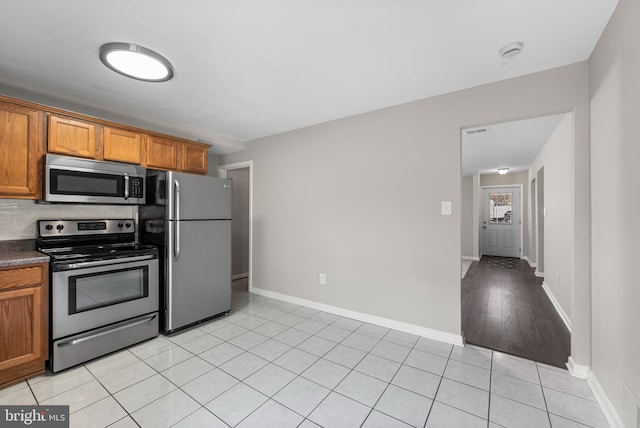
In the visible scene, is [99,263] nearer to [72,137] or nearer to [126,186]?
[126,186]

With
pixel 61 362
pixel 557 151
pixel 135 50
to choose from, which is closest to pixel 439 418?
pixel 61 362

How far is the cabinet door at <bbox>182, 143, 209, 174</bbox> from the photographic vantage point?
3342mm

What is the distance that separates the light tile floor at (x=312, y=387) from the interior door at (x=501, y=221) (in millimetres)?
6429

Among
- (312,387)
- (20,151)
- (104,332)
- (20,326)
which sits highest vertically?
(20,151)

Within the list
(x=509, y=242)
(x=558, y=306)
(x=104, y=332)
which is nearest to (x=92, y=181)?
(x=104, y=332)

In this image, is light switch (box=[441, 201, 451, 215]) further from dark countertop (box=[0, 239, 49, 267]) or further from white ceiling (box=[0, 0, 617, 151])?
dark countertop (box=[0, 239, 49, 267])

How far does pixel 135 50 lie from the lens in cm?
191

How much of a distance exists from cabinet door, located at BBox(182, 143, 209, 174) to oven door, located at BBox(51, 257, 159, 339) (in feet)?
4.06

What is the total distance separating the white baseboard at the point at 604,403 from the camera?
1552mm

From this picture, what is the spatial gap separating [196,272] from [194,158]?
1.43 m

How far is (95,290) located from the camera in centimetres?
230

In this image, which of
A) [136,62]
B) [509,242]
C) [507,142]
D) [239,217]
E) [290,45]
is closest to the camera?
[290,45]

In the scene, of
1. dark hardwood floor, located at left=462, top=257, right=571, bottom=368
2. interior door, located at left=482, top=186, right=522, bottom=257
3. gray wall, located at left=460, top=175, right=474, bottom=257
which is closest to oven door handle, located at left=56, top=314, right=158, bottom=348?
dark hardwood floor, located at left=462, top=257, right=571, bottom=368

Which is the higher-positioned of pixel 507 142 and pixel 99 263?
pixel 507 142
